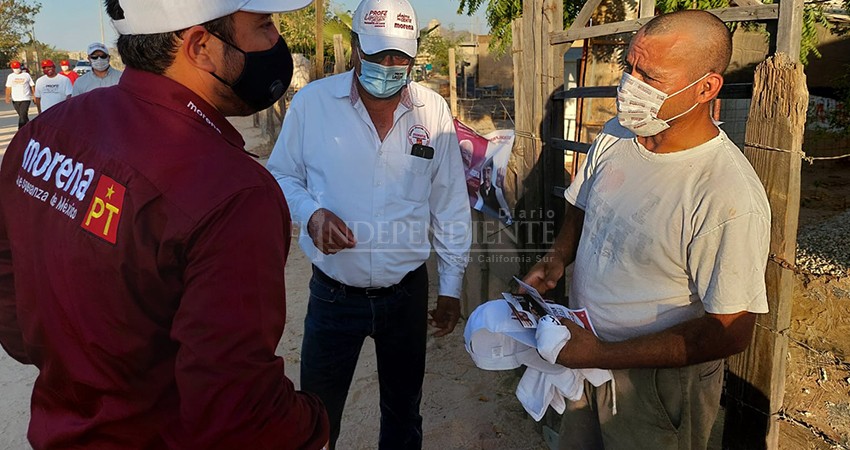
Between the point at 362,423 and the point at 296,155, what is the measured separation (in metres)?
1.93

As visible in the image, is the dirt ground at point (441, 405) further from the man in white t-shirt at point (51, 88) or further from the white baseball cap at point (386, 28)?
the man in white t-shirt at point (51, 88)

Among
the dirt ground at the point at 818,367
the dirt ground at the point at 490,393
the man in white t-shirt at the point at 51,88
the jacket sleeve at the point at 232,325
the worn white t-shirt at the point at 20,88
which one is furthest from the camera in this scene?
the worn white t-shirt at the point at 20,88

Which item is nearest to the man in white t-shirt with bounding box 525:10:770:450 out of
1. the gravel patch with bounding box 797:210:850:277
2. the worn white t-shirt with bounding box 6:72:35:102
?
the gravel patch with bounding box 797:210:850:277

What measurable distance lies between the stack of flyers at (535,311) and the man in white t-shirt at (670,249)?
0.06 meters

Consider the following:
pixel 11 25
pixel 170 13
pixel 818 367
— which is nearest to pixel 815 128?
pixel 818 367

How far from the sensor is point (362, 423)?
3.81m

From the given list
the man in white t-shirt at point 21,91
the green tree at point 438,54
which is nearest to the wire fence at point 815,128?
the man in white t-shirt at point 21,91

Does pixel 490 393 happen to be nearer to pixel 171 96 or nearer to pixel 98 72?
pixel 171 96

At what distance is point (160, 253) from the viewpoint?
1.11m

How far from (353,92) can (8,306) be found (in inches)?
63.2

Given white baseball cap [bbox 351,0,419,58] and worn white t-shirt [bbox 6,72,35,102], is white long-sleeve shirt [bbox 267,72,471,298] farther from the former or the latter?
worn white t-shirt [bbox 6,72,35,102]

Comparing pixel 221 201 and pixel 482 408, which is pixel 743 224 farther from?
pixel 482 408

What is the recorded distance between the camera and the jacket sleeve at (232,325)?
1.09 m

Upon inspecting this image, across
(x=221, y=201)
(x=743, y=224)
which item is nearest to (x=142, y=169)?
(x=221, y=201)
